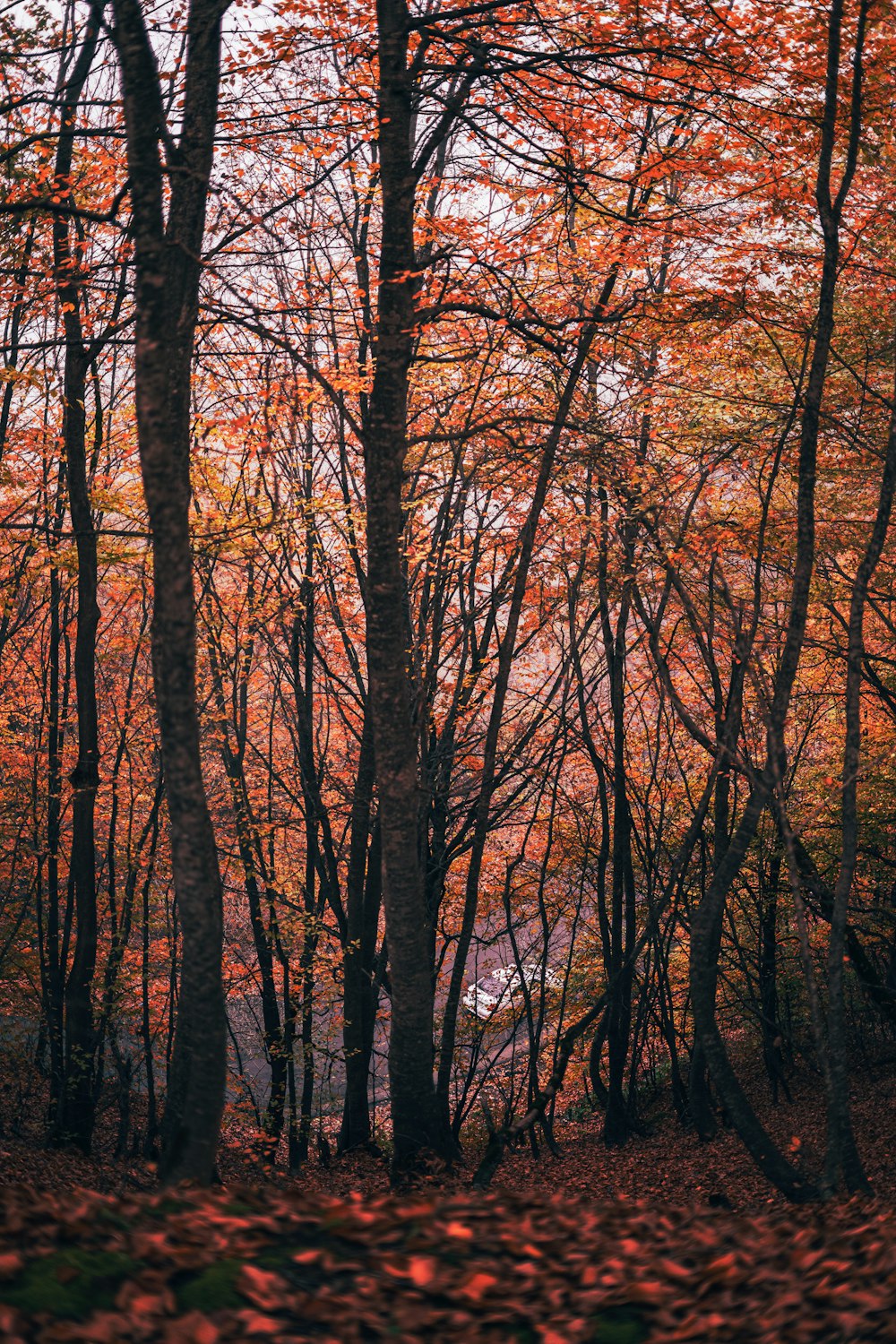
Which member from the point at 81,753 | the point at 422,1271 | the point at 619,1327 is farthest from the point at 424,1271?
the point at 81,753

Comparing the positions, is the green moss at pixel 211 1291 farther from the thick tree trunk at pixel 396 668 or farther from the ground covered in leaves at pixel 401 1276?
the thick tree trunk at pixel 396 668

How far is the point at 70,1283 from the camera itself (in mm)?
3371

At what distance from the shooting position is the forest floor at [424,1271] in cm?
336

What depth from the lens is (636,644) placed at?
47.0 ft

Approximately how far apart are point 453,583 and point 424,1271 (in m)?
10.7

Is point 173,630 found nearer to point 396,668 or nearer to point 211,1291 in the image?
point 396,668

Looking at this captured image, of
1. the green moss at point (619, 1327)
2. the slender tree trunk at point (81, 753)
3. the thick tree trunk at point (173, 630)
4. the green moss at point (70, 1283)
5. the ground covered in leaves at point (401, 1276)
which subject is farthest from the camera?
the slender tree trunk at point (81, 753)

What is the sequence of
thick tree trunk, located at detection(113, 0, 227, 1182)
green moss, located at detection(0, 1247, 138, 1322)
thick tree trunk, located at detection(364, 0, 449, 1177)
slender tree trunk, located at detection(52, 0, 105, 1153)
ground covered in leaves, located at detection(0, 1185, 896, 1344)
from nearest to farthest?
green moss, located at detection(0, 1247, 138, 1322)
ground covered in leaves, located at detection(0, 1185, 896, 1344)
thick tree trunk, located at detection(113, 0, 227, 1182)
thick tree trunk, located at detection(364, 0, 449, 1177)
slender tree trunk, located at detection(52, 0, 105, 1153)

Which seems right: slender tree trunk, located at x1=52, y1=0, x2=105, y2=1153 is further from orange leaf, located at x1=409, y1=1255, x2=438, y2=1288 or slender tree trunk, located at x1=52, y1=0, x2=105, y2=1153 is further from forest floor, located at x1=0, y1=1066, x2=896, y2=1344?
orange leaf, located at x1=409, y1=1255, x2=438, y2=1288

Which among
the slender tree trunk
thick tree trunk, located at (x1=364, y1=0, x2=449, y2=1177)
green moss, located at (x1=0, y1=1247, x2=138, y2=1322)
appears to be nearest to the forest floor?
green moss, located at (x1=0, y1=1247, x2=138, y2=1322)

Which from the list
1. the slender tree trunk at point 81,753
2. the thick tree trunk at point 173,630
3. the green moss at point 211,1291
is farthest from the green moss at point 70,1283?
the slender tree trunk at point 81,753

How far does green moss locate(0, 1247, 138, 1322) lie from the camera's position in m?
3.22

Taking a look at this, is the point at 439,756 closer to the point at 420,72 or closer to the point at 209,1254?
the point at 420,72

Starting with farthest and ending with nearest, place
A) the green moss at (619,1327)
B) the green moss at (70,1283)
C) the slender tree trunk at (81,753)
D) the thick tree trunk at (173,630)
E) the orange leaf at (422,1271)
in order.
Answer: the slender tree trunk at (81,753) → the thick tree trunk at (173,630) → the orange leaf at (422,1271) → the green moss at (619,1327) → the green moss at (70,1283)
